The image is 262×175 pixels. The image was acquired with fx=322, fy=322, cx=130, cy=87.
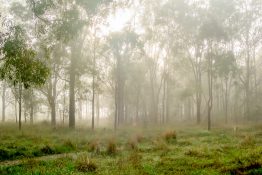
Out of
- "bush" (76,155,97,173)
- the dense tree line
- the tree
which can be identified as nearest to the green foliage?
the tree

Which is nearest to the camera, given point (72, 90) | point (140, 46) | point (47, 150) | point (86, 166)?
point (86, 166)

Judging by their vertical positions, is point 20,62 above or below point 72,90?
above

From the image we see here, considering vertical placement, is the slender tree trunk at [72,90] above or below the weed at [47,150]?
above

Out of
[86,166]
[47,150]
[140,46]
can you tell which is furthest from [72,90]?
[86,166]

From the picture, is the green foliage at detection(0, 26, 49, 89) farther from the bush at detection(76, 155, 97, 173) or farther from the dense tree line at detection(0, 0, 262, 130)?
the dense tree line at detection(0, 0, 262, 130)

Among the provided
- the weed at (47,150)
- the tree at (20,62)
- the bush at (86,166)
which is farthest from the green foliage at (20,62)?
the bush at (86,166)

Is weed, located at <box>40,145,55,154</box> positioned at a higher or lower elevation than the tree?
lower

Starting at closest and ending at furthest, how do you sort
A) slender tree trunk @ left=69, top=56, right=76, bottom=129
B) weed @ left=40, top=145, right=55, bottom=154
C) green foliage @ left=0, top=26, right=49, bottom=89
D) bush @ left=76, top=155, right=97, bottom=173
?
bush @ left=76, top=155, right=97, bottom=173
green foliage @ left=0, top=26, right=49, bottom=89
weed @ left=40, top=145, right=55, bottom=154
slender tree trunk @ left=69, top=56, right=76, bottom=129

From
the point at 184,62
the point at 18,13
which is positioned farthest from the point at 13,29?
the point at 184,62

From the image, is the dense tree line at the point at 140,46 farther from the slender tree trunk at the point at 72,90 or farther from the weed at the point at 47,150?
the weed at the point at 47,150

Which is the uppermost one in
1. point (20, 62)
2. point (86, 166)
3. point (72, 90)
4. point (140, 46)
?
point (140, 46)

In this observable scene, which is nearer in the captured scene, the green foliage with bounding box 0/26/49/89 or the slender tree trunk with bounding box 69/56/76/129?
the green foliage with bounding box 0/26/49/89

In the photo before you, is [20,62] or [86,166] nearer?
[86,166]

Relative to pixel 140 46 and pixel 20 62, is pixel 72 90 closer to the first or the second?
pixel 140 46
